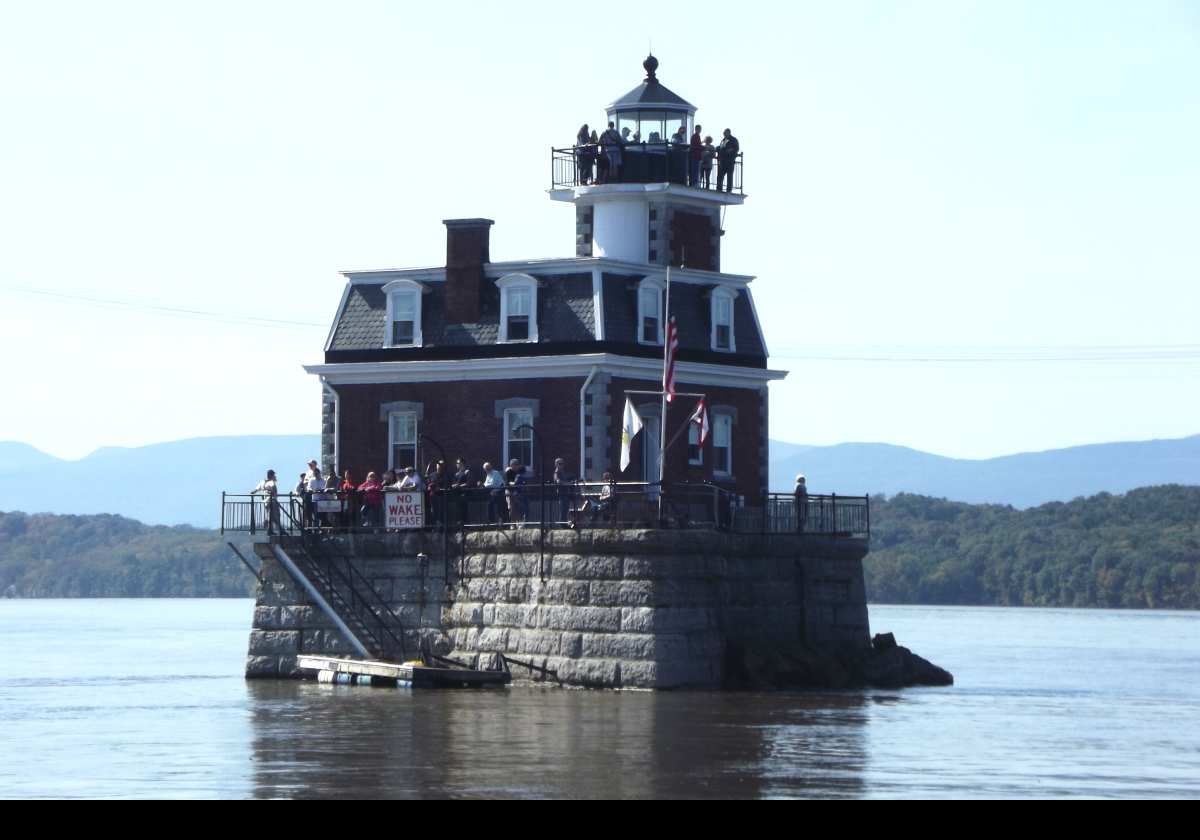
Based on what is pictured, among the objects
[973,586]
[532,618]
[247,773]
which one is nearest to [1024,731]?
[532,618]

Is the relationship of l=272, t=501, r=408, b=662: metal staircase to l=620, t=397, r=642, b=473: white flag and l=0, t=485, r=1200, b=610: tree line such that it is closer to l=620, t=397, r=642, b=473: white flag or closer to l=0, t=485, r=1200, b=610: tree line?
l=620, t=397, r=642, b=473: white flag

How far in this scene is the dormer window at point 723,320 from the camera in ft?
171

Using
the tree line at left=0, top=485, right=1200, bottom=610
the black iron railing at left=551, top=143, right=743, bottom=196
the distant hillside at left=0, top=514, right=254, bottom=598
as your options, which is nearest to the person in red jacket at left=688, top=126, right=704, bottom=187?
the black iron railing at left=551, top=143, right=743, bottom=196

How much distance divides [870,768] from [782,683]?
1347 centimetres

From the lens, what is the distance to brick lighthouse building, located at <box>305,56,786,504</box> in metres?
49.5

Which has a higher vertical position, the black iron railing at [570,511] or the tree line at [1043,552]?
the tree line at [1043,552]

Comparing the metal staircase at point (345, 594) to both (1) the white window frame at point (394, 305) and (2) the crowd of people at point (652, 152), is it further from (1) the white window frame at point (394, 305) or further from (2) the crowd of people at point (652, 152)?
(2) the crowd of people at point (652, 152)

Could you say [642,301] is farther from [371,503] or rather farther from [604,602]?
[604,602]

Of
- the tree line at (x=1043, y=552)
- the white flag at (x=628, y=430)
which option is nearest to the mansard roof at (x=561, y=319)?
the white flag at (x=628, y=430)

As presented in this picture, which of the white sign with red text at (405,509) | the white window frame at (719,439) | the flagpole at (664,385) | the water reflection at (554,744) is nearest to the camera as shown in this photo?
the water reflection at (554,744)

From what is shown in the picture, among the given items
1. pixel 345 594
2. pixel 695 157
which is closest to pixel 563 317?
pixel 695 157

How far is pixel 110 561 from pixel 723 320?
135m

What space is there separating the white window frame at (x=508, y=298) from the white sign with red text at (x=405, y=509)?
13.9 ft

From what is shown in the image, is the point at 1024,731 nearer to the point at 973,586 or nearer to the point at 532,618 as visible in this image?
the point at 532,618
